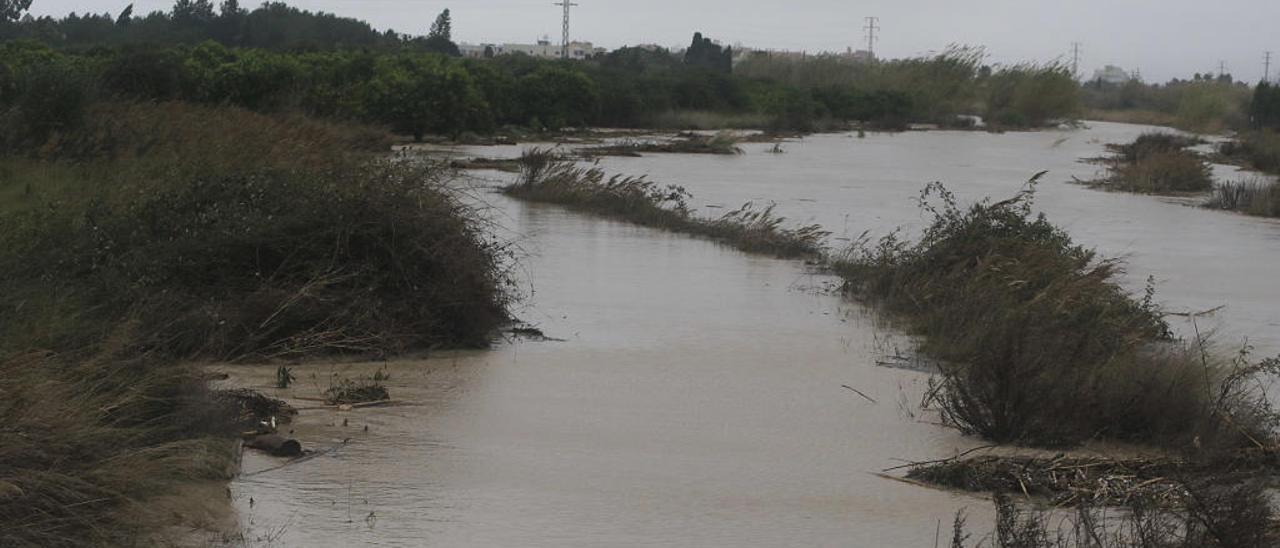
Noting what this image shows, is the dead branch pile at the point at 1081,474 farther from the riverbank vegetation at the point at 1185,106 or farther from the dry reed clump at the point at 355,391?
the riverbank vegetation at the point at 1185,106

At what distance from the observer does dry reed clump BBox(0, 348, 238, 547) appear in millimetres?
6719

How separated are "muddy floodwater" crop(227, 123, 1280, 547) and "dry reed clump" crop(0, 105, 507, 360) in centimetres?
45

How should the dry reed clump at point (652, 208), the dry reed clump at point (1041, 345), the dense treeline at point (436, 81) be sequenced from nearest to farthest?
the dry reed clump at point (1041, 345), the dry reed clump at point (652, 208), the dense treeline at point (436, 81)

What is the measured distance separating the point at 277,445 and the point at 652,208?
17.4 metres

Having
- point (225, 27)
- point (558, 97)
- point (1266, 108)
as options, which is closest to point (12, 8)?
point (225, 27)

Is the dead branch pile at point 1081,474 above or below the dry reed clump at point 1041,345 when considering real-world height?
below

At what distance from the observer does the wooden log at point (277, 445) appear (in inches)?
368

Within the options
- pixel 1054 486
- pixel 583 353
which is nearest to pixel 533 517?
pixel 1054 486

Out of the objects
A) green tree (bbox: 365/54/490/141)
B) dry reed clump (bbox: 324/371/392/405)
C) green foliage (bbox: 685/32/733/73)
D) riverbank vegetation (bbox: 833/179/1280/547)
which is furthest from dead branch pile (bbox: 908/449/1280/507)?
green foliage (bbox: 685/32/733/73)

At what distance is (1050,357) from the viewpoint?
11.2 m

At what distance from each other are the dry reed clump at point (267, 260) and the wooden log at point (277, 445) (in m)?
1.82

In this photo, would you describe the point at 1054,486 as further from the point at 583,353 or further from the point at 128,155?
the point at 128,155

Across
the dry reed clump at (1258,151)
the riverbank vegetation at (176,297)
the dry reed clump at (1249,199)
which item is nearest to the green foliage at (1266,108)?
the dry reed clump at (1258,151)

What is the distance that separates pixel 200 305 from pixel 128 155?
6.71m
